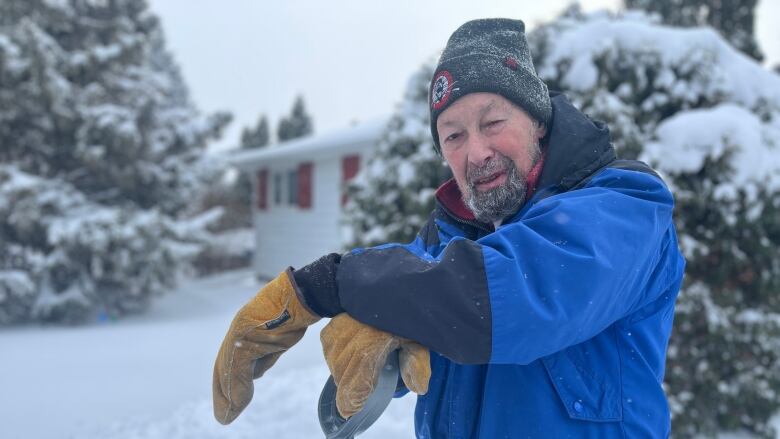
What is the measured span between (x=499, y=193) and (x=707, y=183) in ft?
11.0

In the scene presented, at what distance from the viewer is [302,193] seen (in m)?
15.3

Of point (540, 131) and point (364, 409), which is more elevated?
point (540, 131)

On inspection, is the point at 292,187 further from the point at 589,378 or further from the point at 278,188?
the point at 589,378

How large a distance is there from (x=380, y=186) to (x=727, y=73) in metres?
2.84

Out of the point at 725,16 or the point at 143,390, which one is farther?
the point at 725,16

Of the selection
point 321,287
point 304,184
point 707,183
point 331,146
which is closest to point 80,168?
point 331,146

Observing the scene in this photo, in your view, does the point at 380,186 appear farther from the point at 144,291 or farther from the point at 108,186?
the point at 108,186

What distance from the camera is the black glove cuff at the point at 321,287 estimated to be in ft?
3.65

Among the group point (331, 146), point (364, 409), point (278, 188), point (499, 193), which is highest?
point (499, 193)

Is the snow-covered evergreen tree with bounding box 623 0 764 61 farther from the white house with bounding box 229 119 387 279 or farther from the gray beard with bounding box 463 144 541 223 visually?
the gray beard with bounding box 463 144 541 223

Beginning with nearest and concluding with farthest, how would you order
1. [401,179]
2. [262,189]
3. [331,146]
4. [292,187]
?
[401,179] → [331,146] → [292,187] → [262,189]

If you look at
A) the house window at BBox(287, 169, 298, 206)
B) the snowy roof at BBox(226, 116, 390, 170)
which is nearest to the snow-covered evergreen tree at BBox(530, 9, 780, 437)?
the snowy roof at BBox(226, 116, 390, 170)

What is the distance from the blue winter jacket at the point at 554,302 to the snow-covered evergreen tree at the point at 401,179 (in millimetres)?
3053

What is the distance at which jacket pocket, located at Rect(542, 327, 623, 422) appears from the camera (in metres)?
1.19
